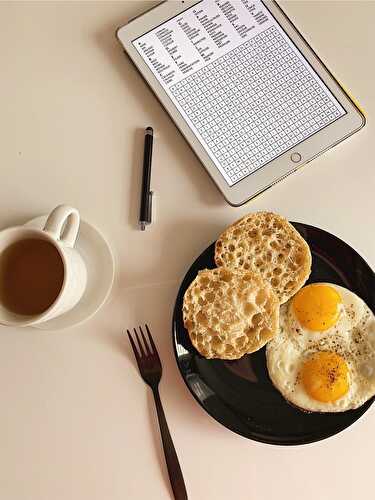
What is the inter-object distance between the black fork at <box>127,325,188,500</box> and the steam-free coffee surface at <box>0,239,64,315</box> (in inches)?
6.1

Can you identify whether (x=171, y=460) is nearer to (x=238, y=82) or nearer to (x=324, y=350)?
(x=324, y=350)

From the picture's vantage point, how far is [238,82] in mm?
886

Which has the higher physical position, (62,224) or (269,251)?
(62,224)

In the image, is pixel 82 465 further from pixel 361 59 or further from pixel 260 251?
pixel 361 59

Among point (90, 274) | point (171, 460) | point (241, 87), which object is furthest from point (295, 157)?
point (171, 460)

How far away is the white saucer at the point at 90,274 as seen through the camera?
2.76 ft

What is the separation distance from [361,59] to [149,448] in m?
0.74

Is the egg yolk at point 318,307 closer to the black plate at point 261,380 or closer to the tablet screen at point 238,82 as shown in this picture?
the black plate at point 261,380

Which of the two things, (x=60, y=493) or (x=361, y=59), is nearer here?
(x=60, y=493)

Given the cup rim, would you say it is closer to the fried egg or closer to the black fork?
the black fork

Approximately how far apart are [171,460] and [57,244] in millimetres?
380

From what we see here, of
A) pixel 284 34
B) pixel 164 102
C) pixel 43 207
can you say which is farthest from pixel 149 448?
pixel 284 34

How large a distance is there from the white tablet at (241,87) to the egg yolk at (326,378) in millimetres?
278

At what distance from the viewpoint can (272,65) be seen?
2.92ft
